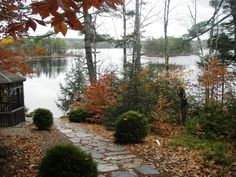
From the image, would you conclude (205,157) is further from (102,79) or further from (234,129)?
(102,79)

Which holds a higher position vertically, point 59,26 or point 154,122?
point 59,26

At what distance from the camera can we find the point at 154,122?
11102 millimetres

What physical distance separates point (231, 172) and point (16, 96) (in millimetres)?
13049

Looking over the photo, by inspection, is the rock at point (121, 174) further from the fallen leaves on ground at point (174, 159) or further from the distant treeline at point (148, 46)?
the distant treeline at point (148, 46)

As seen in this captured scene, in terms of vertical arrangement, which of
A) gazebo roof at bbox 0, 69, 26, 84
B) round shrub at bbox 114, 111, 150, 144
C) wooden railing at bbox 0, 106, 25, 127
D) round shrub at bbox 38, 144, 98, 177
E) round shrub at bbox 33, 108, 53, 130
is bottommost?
wooden railing at bbox 0, 106, 25, 127

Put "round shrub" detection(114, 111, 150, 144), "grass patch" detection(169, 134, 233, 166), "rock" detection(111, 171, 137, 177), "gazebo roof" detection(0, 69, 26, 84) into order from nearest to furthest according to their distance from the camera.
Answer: "rock" detection(111, 171, 137, 177)
"grass patch" detection(169, 134, 233, 166)
"round shrub" detection(114, 111, 150, 144)
"gazebo roof" detection(0, 69, 26, 84)

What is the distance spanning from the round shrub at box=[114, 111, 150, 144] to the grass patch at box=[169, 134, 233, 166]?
0.82m

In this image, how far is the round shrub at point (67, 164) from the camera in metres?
4.68

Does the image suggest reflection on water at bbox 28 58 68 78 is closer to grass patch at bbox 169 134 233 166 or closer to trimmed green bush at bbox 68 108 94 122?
trimmed green bush at bbox 68 108 94 122

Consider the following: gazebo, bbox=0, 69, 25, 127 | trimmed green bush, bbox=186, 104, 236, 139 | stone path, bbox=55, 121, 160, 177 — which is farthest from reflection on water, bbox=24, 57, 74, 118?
trimmed green bush, bbox=186, 104, 236, 139

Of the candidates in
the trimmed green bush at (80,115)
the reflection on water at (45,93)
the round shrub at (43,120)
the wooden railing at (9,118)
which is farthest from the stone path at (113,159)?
the reflection on water at (45,93)

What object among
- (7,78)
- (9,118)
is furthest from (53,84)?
(9,118)

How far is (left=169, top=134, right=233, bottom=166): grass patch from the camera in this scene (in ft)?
20.8

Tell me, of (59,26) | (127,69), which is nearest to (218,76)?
(127,69)
